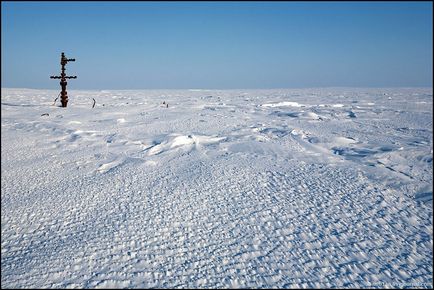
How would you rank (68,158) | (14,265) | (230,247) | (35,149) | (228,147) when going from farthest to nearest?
(228,147)
(35,149)
(68,158)
(230,247)
(14,265)

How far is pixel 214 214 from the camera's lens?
2.88m

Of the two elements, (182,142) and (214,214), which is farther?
(182,142)

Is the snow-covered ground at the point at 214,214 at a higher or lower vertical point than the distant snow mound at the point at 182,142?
lower

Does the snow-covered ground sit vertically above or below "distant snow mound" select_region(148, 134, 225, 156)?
below

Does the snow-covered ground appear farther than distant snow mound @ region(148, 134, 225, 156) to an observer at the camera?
No

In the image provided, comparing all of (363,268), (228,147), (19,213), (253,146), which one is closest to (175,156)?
(228,147)

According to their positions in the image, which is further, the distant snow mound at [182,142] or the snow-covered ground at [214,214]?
the distant snow mound at [182,142]

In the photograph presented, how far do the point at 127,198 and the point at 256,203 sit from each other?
1.41 meters

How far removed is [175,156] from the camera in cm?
479

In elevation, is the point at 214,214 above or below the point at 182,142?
below

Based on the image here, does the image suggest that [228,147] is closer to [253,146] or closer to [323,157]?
[253,146]

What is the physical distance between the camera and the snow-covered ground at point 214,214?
209cm

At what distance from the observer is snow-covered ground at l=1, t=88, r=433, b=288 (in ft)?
6.86

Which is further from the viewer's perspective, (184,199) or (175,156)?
(175,156)
